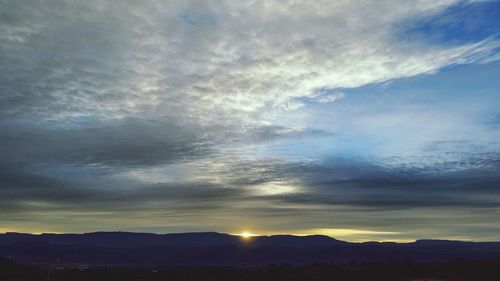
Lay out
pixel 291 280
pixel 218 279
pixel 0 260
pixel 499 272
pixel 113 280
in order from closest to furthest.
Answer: pixel 499 272
pixel 291 280
pixel 218 279
pixel 113 280
pixel 0 260

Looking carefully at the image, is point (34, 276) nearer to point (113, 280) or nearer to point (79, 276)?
point (79, 276)

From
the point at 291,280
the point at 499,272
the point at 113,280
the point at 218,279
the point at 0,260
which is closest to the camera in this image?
the point at 499,272

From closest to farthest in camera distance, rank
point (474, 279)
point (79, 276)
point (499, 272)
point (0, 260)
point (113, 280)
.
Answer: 1. point (474, 279)
2. point (499, 272)
3. point (113, 280)
4. point (79, 276)
5. point (0, 260)

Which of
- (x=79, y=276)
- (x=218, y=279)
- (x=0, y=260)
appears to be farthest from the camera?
(x=0, y=260)

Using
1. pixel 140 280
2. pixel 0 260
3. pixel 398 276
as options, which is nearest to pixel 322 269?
pixel 398 276

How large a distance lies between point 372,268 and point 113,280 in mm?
47522

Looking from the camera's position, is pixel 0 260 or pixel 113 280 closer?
pixel 113 280

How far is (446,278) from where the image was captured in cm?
5778

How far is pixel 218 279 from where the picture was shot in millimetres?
77188

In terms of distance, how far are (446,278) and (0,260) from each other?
93164mm

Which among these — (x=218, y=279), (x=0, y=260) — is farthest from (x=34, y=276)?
(x=218, y=279)

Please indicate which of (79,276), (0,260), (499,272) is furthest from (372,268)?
(0,260)

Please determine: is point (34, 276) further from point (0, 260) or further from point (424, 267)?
point (424, 267)

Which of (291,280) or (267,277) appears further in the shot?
(267,277)
